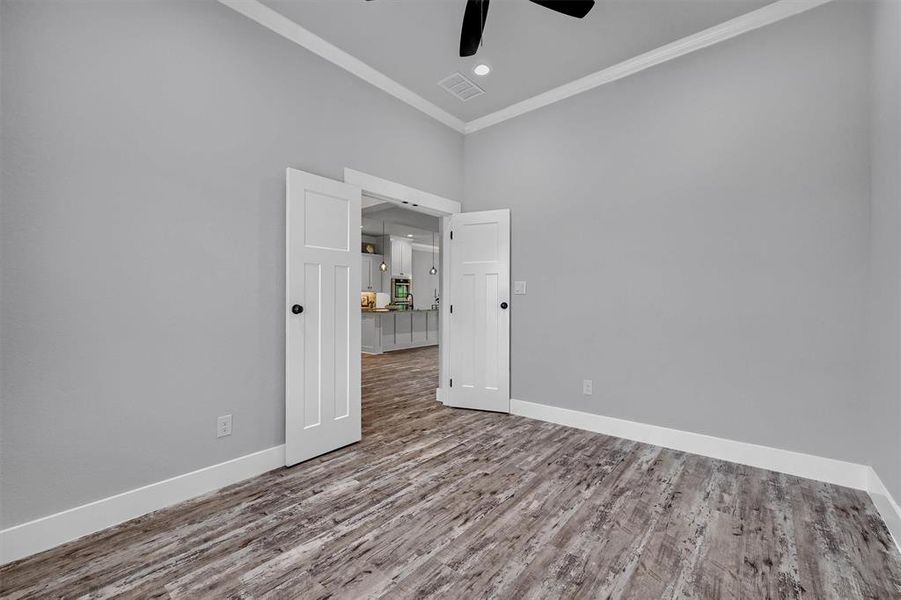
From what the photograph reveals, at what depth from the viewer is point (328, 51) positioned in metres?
2.96

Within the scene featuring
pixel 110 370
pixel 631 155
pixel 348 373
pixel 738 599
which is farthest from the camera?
pixel 631 155

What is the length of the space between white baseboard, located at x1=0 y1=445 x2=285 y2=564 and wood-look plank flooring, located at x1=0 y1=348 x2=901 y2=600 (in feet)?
0.22

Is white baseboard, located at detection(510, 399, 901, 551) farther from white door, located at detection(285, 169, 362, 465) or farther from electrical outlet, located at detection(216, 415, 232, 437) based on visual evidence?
electrical outlet, located at detection(216, 415, 232, 437)

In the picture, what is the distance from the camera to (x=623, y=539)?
6.09 feet

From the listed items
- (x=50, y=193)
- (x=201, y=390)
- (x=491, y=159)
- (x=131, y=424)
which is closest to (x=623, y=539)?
(x=201, y=390)

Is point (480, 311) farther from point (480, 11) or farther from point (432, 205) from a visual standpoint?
point (480, 11)

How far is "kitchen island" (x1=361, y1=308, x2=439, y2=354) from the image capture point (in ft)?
26.8

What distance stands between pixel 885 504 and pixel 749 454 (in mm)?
704

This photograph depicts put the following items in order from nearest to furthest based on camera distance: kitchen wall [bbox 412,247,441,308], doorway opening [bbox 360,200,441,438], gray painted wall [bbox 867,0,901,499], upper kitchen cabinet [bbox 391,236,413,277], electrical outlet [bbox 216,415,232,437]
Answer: gray painted wall [bbox 867,0,901,499]
electrical outlet [bbox 216,415,232,437]
doorway opening [bbox 360,200,441,438]
upper kitchen cabinet [bbox 391,236,413,277]
kitchen wall [bbox 412,247,441,308]

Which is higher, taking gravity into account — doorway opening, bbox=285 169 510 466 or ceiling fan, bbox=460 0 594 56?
ceiling fan, bbox=460 0 594 56

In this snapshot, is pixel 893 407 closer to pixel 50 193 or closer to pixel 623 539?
pixel 623 539

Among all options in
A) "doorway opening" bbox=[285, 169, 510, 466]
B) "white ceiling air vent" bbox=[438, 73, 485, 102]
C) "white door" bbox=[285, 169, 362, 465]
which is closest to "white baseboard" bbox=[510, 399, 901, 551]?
"doorway opening" bbox=[285, 169, 510, 466]

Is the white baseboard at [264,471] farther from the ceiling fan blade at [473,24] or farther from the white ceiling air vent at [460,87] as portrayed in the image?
the white ceiling air vent at [460,87]

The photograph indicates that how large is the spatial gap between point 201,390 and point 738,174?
3.90 meters
